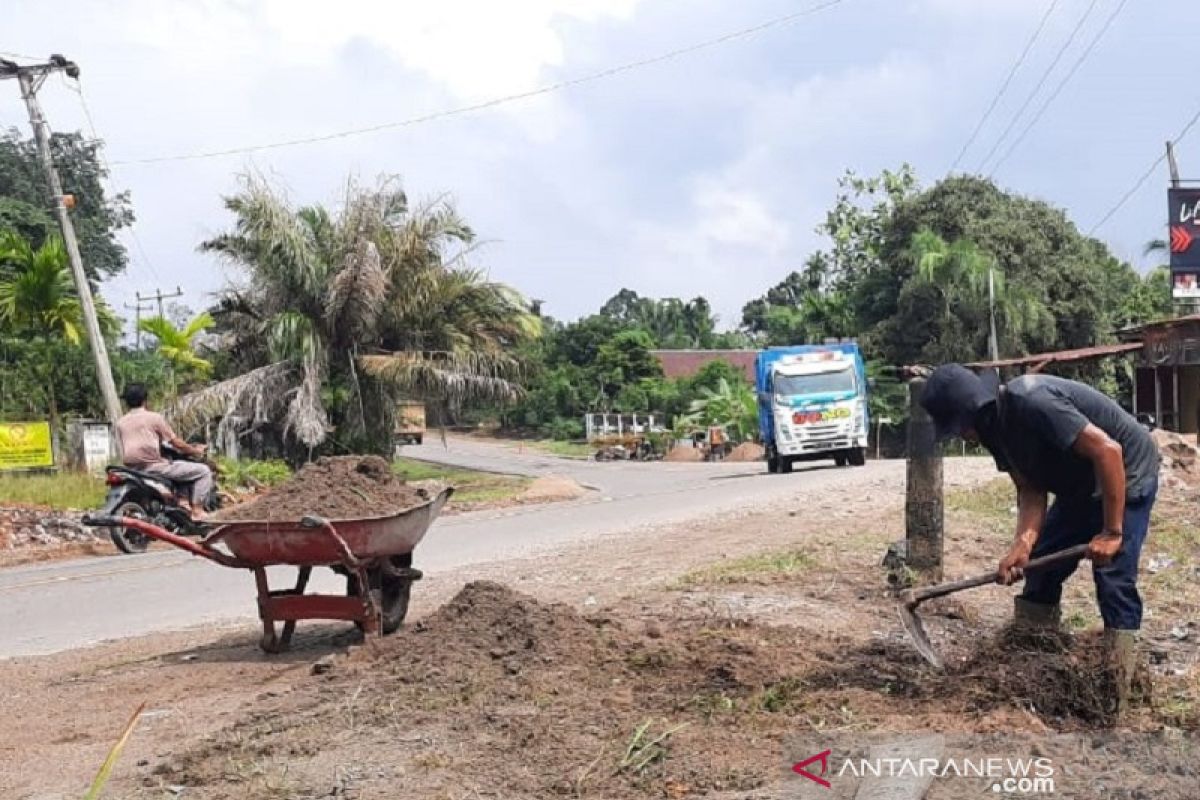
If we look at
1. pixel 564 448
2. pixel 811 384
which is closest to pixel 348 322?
pixel 811 384

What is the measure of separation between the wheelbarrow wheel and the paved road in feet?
8.33

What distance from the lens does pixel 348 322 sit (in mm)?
27828

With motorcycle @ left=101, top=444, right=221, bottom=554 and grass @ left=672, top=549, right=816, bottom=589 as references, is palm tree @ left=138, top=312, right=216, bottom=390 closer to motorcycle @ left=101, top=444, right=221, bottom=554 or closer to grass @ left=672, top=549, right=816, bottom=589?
motorcycle @ left=101, top=444, right=221, bottom=554

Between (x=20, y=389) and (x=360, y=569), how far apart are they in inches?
965

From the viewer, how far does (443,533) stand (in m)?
17.4

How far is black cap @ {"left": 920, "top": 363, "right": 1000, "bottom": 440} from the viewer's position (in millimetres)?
5750

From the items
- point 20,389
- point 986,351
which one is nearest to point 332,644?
point 20,389

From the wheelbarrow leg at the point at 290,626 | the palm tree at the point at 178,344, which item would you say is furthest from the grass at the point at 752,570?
the palm tree at the point at 178,344

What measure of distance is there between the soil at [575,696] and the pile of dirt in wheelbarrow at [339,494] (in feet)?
3.03

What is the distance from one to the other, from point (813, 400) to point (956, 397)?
2447 cm

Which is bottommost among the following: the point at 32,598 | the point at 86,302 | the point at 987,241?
the point at 32,598

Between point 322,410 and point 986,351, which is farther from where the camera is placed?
point 986,351

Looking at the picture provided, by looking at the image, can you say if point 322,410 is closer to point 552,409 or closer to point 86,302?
point 86,302

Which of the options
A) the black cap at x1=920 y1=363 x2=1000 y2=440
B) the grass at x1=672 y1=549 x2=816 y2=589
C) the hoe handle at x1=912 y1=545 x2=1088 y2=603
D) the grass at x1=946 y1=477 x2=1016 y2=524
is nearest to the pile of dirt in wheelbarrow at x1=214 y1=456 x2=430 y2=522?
the grass at x1=672 y1=549 x2=816 y2=589
